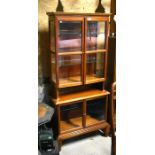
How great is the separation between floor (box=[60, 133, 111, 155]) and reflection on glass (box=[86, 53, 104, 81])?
757 mm

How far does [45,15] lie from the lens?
2.26 meters

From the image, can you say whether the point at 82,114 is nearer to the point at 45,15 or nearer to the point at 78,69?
the point at 78,69

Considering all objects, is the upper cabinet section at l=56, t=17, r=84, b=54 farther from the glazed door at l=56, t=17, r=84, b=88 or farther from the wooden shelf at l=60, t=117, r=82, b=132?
the wooden shelf at l=60, t=117, r=82, b=132

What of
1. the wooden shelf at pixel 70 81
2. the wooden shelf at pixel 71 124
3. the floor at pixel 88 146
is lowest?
the floor at pixel 88 146

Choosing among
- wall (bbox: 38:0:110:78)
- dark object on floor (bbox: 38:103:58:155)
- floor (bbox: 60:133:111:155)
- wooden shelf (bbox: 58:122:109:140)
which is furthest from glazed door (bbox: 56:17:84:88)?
floor (bbox: 60:133:111:155)

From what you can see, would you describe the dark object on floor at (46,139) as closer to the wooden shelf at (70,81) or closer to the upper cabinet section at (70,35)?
the wooden shelf at (70,81)

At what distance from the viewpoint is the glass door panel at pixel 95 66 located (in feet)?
8.07

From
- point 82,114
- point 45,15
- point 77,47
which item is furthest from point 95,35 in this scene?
point 82,114

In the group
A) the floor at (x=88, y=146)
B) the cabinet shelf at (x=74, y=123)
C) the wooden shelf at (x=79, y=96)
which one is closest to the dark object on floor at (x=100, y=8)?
the wooden shelf at (x=79, y=96)
